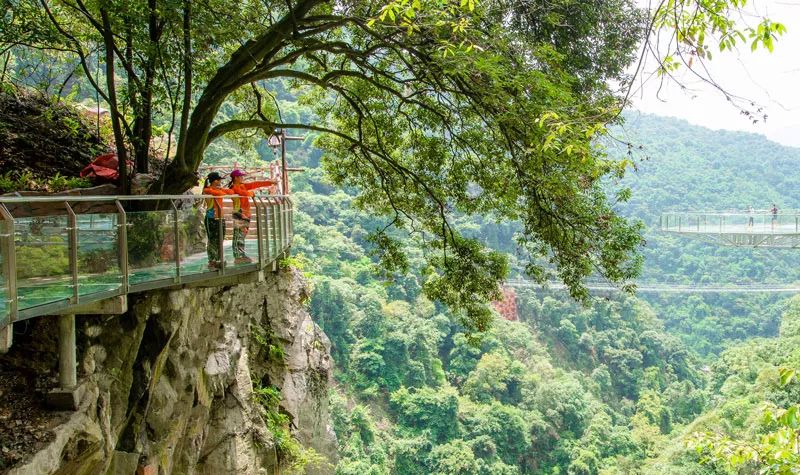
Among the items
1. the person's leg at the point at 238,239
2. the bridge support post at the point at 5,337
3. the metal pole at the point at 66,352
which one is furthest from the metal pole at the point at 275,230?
the bridge support post at the point at 5,337

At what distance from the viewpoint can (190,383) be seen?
23.8 ft

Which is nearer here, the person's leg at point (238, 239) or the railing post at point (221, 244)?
the railing post at point (221, 244)

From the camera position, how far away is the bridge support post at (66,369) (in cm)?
421

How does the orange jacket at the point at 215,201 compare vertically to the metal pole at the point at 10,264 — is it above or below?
above

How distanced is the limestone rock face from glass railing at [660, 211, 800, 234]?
12.1m

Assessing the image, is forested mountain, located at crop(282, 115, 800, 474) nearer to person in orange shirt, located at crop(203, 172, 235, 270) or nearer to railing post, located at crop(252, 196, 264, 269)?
railing post, located at crop(252, 196, 264, 269)

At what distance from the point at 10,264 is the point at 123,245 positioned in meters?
1.31

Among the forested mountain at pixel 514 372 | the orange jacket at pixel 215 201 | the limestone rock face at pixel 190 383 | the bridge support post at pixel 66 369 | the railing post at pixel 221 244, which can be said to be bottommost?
the forested mountain at pixel 514 372

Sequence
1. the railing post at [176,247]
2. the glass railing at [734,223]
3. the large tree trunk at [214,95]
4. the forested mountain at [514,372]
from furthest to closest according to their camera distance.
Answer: the forested mountain at [514,372] → the glass railing at [734,223] → the large tree trunk at [214,95] → the railing post at [176,247]

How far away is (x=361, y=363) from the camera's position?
35.9 metres

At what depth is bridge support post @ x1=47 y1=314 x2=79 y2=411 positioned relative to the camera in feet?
13.8


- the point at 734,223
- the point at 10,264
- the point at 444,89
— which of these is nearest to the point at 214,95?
the point at 444,89

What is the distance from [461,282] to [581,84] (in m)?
3.08

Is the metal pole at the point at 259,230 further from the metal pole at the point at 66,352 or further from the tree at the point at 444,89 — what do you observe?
the metal pole at the point at 66,352
